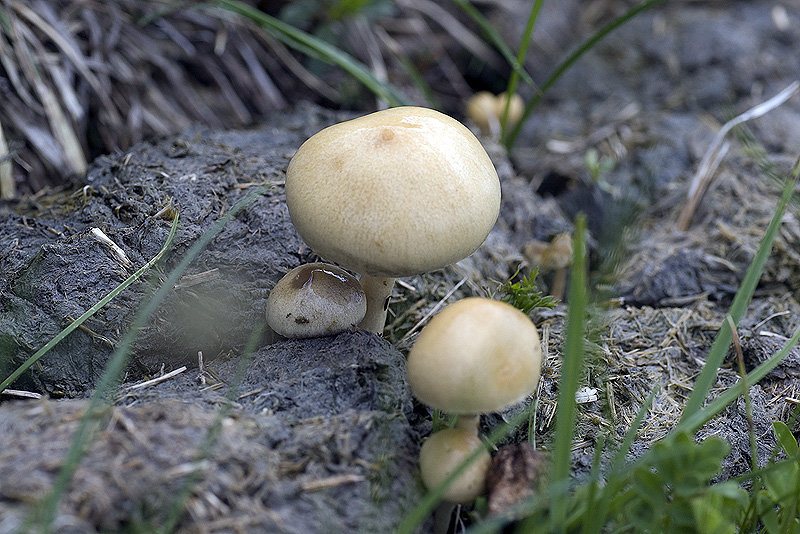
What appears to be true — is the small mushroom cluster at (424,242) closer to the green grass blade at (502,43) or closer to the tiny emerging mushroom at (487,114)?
the green grass blade at (502,43)

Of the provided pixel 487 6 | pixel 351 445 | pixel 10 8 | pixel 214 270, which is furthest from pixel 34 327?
pixel 487 6

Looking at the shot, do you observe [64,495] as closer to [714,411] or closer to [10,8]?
[714,411]

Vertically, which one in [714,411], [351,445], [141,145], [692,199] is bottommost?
[692,199]

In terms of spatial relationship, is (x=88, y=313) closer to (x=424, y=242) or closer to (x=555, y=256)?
(x=424, y=242)

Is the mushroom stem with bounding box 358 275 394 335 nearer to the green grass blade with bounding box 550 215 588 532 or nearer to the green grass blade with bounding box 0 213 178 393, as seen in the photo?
the green grass blade with bounding box 0 213 178 393

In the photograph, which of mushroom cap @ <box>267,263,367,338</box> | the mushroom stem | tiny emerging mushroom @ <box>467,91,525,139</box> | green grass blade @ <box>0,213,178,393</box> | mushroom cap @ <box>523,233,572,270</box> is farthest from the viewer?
tiny emerging mushroom @ <box>467,91,525,139</box>

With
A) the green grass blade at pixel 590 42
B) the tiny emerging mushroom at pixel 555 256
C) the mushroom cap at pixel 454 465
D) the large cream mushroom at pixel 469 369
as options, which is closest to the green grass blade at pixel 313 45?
the green grass blade at pixel 590 42

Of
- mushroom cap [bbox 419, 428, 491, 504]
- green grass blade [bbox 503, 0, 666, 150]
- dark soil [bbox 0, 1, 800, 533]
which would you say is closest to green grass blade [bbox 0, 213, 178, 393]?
dark soil [bbox 0, 1, 800, 533]
